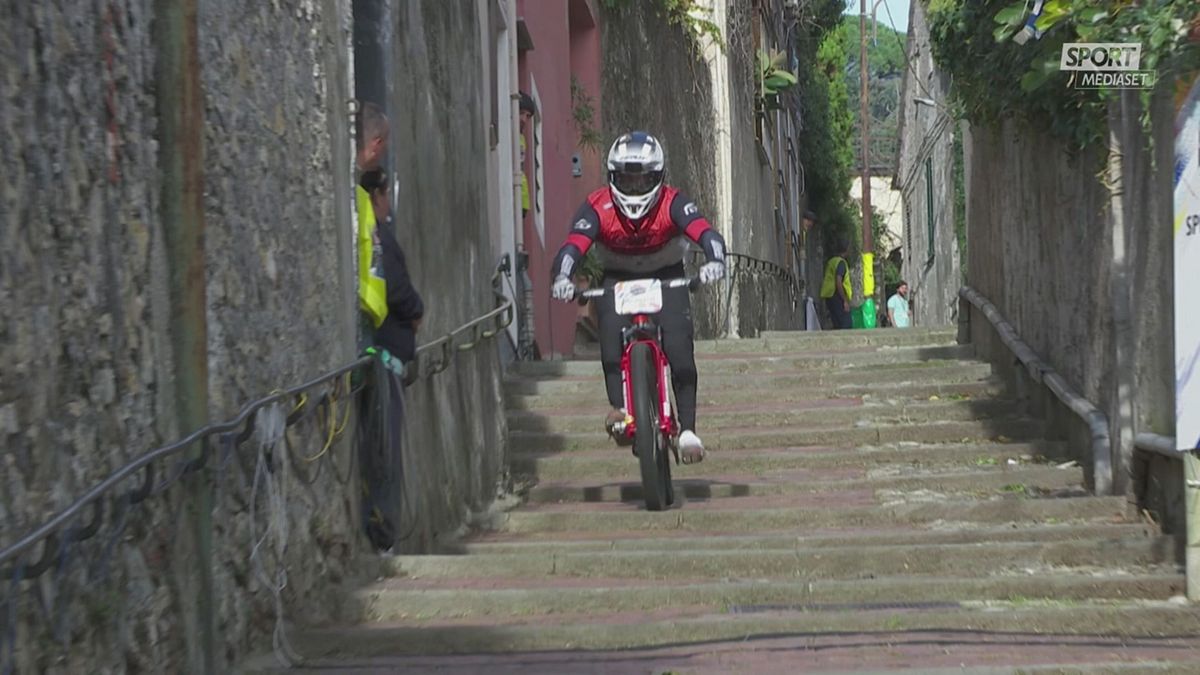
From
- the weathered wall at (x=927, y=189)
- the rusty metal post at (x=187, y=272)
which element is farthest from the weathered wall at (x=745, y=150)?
the rusty metal post at (x=187, y=272)

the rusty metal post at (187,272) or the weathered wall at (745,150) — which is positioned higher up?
the weathered wall at (745,150)

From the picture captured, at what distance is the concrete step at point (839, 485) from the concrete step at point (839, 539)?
1.01 m

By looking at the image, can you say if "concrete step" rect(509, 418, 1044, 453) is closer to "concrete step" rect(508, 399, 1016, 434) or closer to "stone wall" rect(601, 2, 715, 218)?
"concrete step" rect(508, 399, 1016, 434)

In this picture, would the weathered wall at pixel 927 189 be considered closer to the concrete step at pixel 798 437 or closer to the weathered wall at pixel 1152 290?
the concrete step at pixel 798 437

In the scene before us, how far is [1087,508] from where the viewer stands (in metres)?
7.54

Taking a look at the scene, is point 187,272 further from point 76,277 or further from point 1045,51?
point 1045,51

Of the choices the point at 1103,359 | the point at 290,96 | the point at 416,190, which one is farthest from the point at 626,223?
the point at 290,96

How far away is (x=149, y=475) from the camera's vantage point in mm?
4000

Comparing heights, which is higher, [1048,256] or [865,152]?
[865,152]

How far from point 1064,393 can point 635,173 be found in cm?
241

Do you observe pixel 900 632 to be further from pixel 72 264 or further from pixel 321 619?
pixel 72 264

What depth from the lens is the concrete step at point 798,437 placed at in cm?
1020

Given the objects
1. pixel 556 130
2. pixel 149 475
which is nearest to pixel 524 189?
pixel 556 130

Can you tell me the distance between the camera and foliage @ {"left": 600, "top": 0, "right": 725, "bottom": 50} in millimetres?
18734
